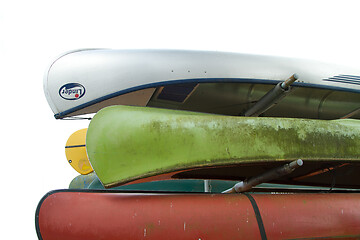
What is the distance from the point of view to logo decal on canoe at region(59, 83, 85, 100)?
64.3 inches

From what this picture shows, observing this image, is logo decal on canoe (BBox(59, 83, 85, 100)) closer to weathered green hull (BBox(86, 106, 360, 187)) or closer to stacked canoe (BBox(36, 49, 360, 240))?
stacked canoe (BBox(36, 49, 360, 240))

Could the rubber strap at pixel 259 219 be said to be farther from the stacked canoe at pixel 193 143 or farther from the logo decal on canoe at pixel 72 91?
the logo decal on canoe at pixel 72 91

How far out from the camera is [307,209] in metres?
1.39

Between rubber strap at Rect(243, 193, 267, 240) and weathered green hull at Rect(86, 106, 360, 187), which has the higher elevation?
weathered green hull at Rect(86, 106, 360, 187)

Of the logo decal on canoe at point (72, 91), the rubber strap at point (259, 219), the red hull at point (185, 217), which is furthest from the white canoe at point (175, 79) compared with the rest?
the rubber strap at point (259, 219)

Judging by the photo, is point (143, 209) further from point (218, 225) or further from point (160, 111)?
point (160, 111)

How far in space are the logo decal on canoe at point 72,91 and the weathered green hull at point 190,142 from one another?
28 cm

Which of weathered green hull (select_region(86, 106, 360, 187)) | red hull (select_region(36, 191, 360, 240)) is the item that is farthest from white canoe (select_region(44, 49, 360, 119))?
red hull (select_region(36, 191, 360, 240))

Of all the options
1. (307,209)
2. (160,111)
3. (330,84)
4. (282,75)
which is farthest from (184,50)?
(307,209)

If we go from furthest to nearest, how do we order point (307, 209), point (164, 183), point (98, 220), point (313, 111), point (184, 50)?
point (164, 183) < point (313, 111) < point (184, 50) < point (307, 209) < point (98, 220)

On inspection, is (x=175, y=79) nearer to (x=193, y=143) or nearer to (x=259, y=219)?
(x=193, y=143)

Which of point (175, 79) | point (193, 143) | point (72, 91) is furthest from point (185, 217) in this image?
point (72, 91)

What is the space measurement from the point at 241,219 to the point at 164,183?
1.14 meters

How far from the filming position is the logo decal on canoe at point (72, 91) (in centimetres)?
163
